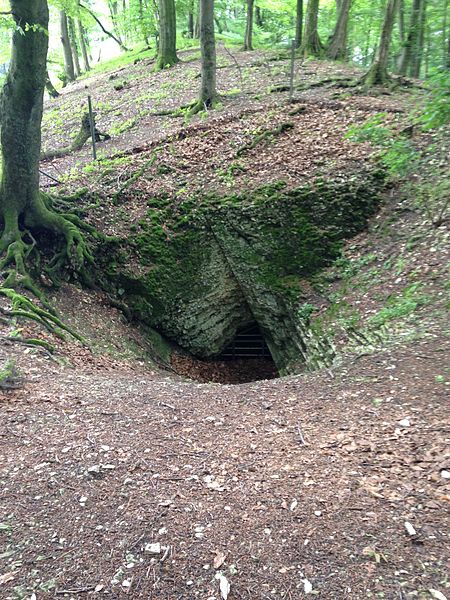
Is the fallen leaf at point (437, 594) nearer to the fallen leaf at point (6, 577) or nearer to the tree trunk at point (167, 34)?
the fallen leaf at point (6, 577)

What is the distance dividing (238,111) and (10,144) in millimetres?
6751

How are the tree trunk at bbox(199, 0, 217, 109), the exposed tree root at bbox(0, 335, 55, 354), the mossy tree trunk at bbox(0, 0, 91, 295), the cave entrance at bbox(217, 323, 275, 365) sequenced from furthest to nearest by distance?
1. the cave entrance at bbox(217, 323, 275, 365)
2. the tree trunk at bbox(199, 0, 217, 109)
3. the mossy tree trunk at bbox(0, 0, 91, 295)
4. the exposed tree root at bbox(0, 335, 55, 354)

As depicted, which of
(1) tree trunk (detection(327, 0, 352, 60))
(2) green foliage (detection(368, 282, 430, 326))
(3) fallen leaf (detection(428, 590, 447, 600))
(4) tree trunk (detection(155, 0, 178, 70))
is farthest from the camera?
(1) tree trunk (detection(327, 0, 352, 60))

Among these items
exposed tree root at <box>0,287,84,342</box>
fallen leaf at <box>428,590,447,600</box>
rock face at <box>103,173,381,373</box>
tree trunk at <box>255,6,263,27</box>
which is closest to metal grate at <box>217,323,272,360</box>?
rock face at <box>103,173,381,373</box>

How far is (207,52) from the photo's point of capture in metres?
11.5

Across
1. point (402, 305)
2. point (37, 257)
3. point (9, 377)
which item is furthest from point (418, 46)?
point (9, 377)

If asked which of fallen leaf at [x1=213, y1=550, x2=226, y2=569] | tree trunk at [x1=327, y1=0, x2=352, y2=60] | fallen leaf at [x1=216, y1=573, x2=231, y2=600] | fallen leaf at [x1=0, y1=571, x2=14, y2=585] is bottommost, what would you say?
fallen leaf at [x1=213, y1=550, x2=226, y2=569]

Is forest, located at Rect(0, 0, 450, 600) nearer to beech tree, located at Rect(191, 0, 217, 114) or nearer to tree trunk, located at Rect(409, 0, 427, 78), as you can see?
beech tree, located at Rect(191, 0, 217, 114)

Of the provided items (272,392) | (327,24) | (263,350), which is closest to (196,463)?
(272,392)

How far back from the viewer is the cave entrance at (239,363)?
10.3 m

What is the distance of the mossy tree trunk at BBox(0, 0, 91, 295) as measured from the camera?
6590mm

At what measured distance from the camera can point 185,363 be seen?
32.9 feet

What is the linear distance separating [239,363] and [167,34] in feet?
44.3

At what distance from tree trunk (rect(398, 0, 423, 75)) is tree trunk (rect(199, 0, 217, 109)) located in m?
6.67
